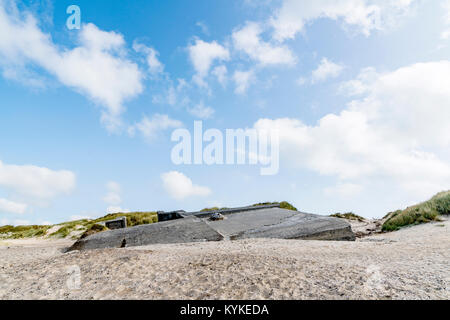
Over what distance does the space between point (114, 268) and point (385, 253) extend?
4.18 m

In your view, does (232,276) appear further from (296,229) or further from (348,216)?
(348,216)

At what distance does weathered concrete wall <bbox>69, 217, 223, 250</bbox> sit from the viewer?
6.56 m

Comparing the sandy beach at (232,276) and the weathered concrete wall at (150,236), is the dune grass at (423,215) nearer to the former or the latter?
the sandy beach at (232,276)

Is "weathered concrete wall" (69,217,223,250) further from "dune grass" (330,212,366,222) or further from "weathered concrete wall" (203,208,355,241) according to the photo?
"dune grass" (330,212,366,222)

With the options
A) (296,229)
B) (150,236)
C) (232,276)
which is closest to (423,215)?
(296,229)

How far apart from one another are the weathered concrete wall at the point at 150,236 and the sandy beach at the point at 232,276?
84.4 inches

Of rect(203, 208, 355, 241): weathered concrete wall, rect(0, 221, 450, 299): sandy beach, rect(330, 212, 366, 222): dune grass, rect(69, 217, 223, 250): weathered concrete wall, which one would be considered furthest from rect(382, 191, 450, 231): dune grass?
rect(69, 217, 223, 250): weathered concrete wall

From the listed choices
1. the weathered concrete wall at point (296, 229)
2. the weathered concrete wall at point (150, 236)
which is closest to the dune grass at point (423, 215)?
the weathered concrete wall at point (296, 229)

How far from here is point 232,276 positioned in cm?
→ 314

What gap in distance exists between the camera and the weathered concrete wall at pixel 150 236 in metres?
6.56

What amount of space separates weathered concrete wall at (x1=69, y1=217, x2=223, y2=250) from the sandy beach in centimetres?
214

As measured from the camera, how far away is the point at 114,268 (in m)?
3.62
